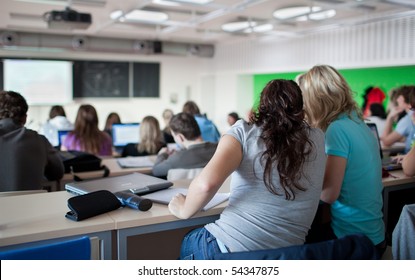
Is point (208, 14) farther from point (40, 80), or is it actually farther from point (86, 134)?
point (40, 80)

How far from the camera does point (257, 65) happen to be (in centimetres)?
888

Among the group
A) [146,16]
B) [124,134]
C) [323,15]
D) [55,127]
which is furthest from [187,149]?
[323,15]

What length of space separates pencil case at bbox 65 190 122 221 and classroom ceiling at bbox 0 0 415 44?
337 centimetres

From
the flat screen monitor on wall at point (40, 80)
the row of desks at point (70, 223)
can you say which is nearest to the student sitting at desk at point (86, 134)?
the row of desks at point (70, 223)

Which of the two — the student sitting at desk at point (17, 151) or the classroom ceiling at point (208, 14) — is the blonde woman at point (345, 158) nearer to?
the student sitting at desk at point (17, 151)

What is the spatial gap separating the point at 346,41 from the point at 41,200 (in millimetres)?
5982

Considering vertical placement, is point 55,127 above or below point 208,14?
below

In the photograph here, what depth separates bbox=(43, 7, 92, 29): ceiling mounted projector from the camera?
525 cm

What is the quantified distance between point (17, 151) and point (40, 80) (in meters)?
7.10

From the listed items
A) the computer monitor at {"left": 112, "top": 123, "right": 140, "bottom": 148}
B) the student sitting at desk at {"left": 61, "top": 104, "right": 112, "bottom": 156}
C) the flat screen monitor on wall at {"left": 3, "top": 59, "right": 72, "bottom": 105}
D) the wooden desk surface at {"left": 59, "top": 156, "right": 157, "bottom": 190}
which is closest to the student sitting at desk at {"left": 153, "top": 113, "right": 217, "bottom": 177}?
the wooden desk surface at {"left": 59, "top": 156, "right": 157, "bottom": 190}

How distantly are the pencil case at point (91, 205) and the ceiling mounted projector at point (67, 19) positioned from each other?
407cm

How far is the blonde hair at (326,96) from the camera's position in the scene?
81.5 inches

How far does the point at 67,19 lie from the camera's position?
17.3ft
